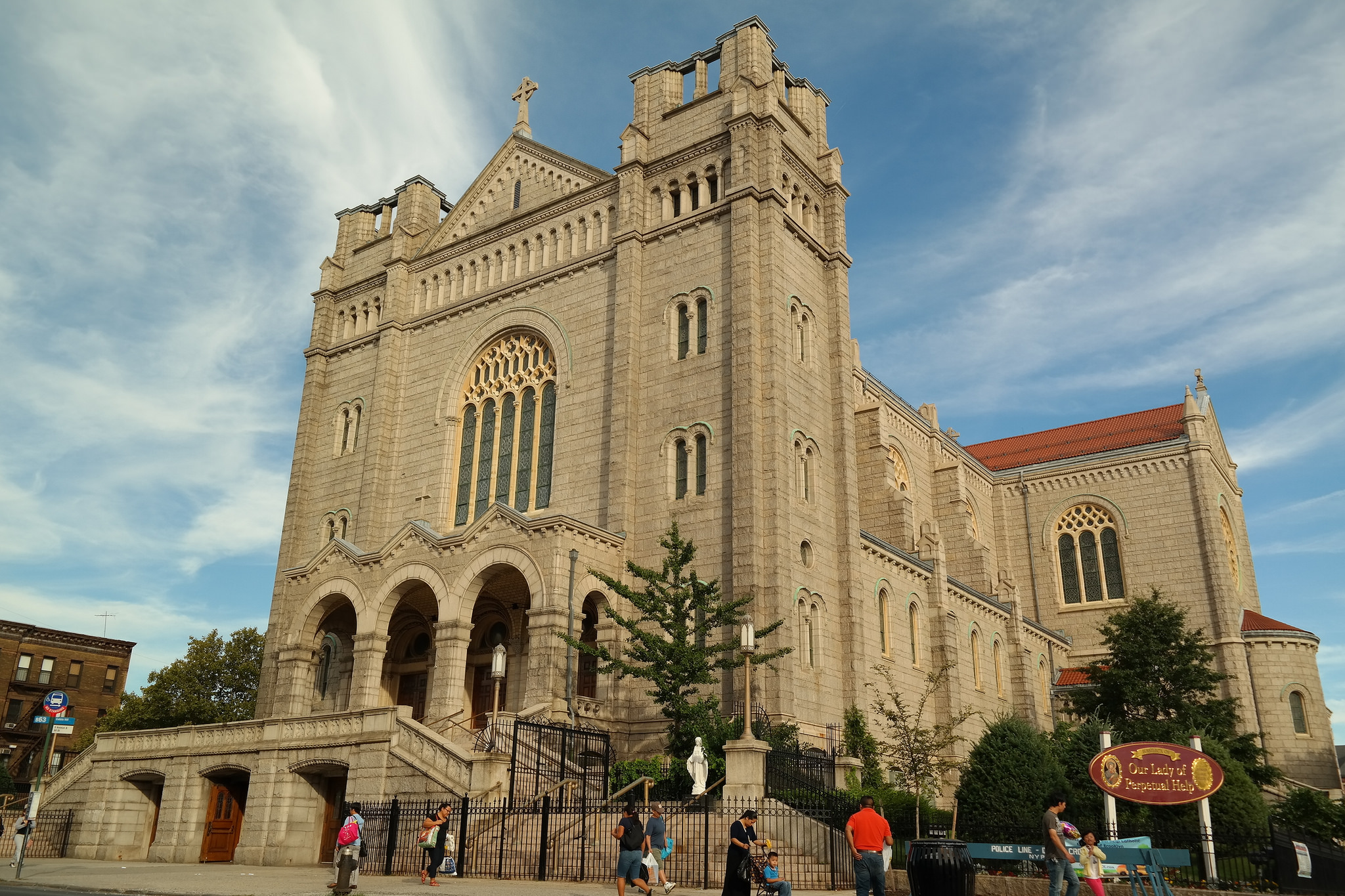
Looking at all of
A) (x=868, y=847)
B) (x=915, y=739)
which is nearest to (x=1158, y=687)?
(x=915, y=739)

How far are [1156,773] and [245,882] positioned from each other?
15.7 m

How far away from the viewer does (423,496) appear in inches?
1427

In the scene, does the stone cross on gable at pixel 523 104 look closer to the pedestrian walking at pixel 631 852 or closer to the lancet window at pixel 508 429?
the lancet window at pixel 508 429

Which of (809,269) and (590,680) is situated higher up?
(809,269)

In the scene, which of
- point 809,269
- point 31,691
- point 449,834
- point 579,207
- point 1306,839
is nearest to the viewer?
point 1306,839

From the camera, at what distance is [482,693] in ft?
108

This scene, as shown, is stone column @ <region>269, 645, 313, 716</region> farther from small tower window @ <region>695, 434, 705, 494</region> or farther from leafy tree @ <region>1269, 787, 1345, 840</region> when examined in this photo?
leafy tree @ <region>1269, 787, 1345, 840</region>

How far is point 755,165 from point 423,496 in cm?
1617

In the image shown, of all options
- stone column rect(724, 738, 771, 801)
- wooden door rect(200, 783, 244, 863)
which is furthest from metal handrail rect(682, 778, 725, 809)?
wooden door rect(200, 783, 244, 863)

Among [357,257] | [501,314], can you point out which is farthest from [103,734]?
[357,257]

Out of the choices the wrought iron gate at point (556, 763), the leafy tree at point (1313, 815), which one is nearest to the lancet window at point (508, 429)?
the wrought iron gate at point (556, 763)

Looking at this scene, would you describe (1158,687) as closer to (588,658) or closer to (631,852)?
(588,658)

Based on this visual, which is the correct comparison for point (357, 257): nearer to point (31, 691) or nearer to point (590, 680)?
point (590, 680)

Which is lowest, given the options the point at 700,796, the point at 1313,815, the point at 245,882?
the point at 245,882
